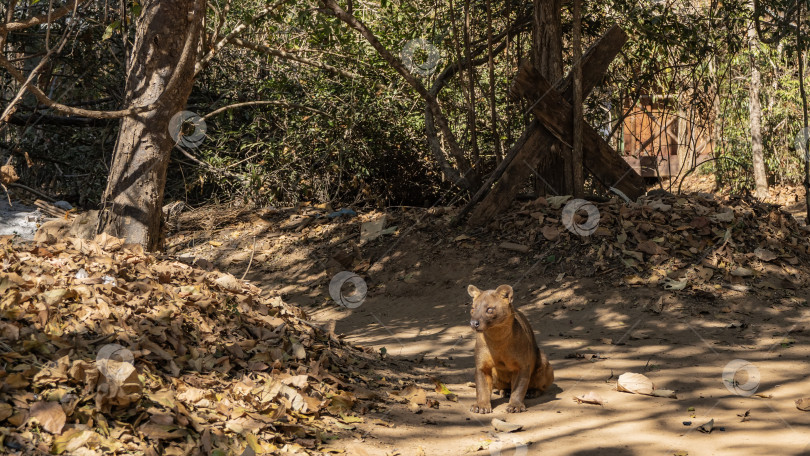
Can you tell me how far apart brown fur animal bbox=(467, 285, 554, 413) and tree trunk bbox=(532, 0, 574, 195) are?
14.4ft

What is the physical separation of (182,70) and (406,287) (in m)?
3.58

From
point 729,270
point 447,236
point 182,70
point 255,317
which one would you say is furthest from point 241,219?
point 729,270

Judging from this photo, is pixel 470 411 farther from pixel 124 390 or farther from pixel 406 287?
pixel 406 287

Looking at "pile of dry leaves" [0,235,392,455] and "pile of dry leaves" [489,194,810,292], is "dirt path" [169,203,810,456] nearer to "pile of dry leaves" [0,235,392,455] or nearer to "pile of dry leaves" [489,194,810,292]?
"pile of dry leaves" [489,194,810,292]

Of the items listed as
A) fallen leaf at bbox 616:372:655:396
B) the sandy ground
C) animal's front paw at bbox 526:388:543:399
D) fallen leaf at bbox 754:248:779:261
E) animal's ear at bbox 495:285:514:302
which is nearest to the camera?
the sandy ground

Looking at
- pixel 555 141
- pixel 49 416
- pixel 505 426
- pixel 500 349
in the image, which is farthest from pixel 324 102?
pixel 49 416

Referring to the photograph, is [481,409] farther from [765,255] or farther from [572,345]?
[765,255]

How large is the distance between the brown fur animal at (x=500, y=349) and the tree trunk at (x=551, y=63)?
14.4 ft

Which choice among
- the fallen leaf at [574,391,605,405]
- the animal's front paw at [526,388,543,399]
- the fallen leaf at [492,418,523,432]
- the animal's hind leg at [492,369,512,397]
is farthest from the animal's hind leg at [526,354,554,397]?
the fallen leaf at [492,418,523,432]

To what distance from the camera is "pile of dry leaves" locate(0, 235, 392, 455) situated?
3412 millimetres

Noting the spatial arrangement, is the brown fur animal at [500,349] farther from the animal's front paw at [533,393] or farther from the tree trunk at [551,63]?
the tree trunk at [551,63]

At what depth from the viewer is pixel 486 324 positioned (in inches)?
181

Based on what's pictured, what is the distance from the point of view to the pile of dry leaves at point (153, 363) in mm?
3412

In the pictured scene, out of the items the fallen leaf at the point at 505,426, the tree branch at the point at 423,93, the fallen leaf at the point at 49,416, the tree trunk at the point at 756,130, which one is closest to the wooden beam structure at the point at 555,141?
the tree branch at the point at 423,93
